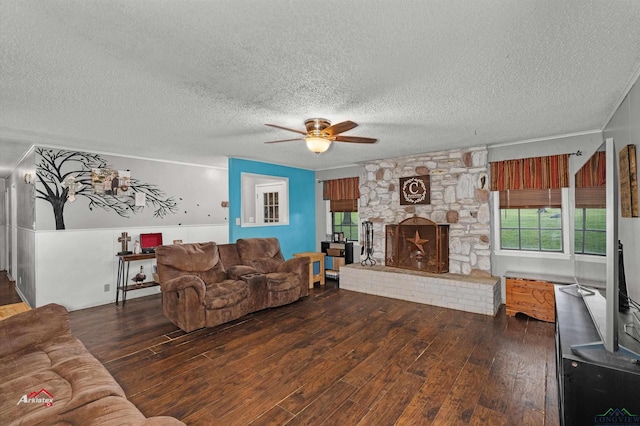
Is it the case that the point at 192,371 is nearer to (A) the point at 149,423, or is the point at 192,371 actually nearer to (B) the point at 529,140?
(A) the point at 149,423

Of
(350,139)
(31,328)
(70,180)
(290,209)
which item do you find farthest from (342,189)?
(31,328)

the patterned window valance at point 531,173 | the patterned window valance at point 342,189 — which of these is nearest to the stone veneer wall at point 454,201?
the patterned window valance at point 531,173

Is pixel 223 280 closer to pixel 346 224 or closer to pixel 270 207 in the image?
pixel 346 224

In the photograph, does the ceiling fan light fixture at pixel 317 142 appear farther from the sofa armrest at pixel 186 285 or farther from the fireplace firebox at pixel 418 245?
the fireplace firebox at pixel 418 245

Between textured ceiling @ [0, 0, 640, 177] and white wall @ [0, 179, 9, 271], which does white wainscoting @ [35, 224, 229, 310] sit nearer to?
textured ceiling @ [0, 0, 640, 177]

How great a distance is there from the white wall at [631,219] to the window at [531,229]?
56.5 inches

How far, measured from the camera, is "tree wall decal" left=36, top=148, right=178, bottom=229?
166 inches

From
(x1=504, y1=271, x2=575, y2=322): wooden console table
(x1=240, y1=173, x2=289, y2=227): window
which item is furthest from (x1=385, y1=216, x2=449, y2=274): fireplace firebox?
(x1=240, y1=173, x2=289, y2=227): window

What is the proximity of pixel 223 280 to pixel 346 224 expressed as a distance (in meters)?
3.08

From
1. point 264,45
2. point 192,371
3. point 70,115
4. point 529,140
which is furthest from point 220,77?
point 529,140

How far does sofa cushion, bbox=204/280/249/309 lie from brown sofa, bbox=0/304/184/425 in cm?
149

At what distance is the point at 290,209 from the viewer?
245 inches

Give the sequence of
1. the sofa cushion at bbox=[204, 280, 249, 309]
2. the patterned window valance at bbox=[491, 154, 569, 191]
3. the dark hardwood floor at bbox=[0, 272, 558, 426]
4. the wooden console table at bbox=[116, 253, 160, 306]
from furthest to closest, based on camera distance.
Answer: the wooden console table at bbox=[116, 253, 160, 306] < the patterned window valance at bbox=[491, 154, 569, 191] < the sofa cushion at bbox=[204, 280, 249, 309] < the dark hardwood floor at bbox=[0, 272, 558, 426]

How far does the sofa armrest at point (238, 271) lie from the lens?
423cm
